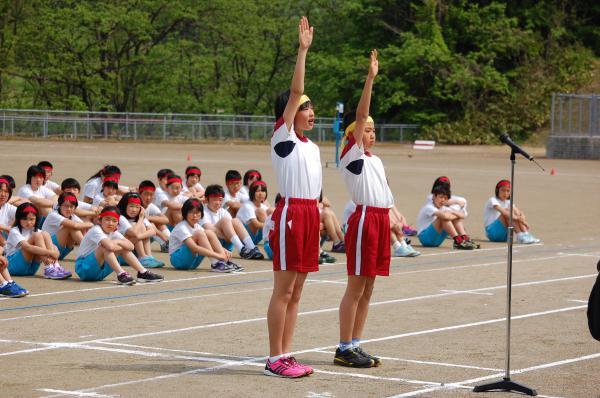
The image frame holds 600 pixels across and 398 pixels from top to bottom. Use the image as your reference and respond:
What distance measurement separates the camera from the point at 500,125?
6519cm

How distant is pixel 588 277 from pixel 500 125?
49465 millimetres

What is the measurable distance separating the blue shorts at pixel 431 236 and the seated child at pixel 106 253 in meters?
6.27

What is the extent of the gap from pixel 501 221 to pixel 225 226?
5.61 metres

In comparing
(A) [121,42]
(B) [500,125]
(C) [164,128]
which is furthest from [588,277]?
(A) [121,42]

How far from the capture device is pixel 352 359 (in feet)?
32.1

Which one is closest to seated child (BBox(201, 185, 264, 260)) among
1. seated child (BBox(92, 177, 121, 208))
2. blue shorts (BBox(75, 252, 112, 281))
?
seated child (BBox(92, 177, 121, 208))

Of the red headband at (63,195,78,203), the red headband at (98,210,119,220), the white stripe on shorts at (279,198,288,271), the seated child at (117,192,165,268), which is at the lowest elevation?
the seated child at (117,192,165,268)

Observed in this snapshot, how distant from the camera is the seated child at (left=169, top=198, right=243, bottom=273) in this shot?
16686 mm

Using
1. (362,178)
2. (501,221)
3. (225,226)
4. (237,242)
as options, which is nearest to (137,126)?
(501,221)

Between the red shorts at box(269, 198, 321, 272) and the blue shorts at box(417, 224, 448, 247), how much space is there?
1105 cm

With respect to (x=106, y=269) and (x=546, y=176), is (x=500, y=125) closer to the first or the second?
(x=546, y=176)

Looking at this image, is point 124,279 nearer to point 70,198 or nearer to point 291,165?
point 70,198

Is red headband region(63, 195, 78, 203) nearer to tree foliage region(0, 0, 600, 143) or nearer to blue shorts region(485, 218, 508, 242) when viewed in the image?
blue shorts region(485, 218, 508, 242)

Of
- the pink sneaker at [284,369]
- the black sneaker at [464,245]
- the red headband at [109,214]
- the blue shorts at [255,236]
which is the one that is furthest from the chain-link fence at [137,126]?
the pink sneaker at [284,369]
